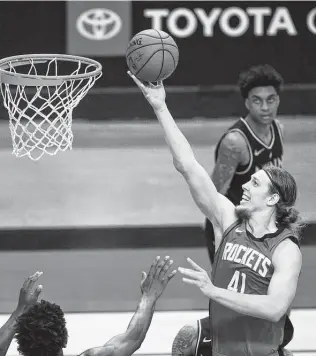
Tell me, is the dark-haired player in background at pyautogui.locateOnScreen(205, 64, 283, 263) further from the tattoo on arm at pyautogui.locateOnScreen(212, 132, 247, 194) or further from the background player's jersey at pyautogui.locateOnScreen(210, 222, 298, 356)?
the background player's jersey at pyautogui.locateOnScreen(210, 222, 298, 356)

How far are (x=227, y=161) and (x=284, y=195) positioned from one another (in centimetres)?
174

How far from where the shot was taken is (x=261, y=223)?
14.2 feet

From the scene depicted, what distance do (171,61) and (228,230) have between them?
102cm

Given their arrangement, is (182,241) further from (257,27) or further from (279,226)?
(279,226)

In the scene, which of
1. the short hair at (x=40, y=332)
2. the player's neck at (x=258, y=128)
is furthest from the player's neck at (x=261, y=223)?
the player's neck at (x=258, y=128)

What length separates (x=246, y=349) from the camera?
4.23 metres

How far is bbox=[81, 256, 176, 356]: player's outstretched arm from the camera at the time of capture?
156 inches

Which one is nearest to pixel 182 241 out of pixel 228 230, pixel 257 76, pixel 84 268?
pixel 84 268

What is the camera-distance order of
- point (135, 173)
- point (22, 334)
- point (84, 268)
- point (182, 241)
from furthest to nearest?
point (135, 173)
point (182, 241)
point (84, 268)
point (22, 334)

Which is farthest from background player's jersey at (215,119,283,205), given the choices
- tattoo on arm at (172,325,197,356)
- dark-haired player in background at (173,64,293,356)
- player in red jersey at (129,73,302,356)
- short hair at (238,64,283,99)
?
player in red jersey at (129,73,302,356)

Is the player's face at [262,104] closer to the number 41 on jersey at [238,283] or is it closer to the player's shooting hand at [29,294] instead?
the number 41 on jersey at [238,283]

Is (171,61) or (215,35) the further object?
(215,35)

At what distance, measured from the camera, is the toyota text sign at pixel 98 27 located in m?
9.34

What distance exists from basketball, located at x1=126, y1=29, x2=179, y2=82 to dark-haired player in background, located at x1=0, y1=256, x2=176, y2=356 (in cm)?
106
